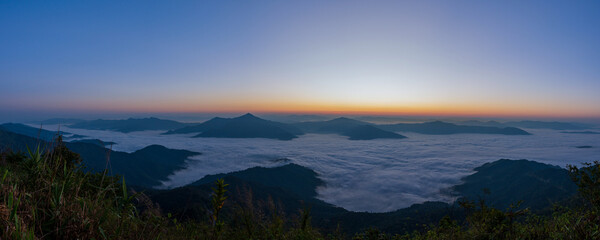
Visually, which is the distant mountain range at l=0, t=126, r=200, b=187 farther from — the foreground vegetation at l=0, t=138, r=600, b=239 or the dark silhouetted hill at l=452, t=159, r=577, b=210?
the dark silhouetted hill at l=452, t=159, r=577, b=210

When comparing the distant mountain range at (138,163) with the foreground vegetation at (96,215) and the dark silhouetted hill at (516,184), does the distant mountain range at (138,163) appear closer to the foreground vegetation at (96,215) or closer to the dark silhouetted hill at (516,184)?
the foreground vegetation at (96,215)

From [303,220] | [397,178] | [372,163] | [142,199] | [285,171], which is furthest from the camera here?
[372,163]

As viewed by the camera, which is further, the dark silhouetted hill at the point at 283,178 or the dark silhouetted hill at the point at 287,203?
the dark silhouetted hill at the point at 283,178

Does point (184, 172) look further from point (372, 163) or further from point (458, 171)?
point (458, 171)

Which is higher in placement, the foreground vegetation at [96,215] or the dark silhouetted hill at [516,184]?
the foreground vegetation at [96,215]

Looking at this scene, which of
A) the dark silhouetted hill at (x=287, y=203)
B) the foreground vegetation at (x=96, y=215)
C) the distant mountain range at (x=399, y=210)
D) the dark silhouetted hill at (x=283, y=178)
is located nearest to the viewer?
the foreground vegetation at (x=96, y=215)

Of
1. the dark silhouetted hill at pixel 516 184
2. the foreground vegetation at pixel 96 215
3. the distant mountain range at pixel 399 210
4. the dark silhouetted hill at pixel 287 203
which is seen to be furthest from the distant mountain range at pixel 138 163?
the dark silhouetted hill at pixel 516 184

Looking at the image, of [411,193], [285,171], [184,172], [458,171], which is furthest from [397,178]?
[184,172]

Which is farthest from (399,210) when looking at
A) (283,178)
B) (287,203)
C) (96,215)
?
(96,215)

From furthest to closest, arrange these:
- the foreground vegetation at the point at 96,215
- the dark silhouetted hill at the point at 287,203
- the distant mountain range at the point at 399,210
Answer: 1. the distant mountain range at the point at 399,210
2. the dark silhouetted hill at the point at 287,203
3. the foreground vegetation at the point at 96,215

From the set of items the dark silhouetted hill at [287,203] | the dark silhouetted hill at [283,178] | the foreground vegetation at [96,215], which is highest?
the foreground vegetation at [96,215]

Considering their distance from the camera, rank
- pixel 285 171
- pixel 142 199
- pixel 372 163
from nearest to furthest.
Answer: pixel 142 199 → pixel 285 171 → pixel 372 163
